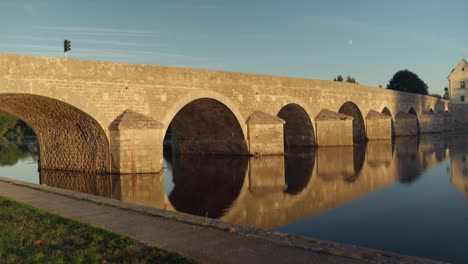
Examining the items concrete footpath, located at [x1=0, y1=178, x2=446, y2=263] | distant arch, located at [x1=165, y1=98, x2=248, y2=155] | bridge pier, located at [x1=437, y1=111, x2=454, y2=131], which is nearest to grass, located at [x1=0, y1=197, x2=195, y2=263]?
concrete footpath, located at [x1=0, y1=178, x2=446, y2=263]

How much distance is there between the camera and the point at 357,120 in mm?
38000

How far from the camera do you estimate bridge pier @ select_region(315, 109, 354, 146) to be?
97.5 ft

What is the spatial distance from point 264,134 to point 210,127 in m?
3.46

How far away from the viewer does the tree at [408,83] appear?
71.5 meters

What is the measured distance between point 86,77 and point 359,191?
10.9 meters

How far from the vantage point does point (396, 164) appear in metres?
19.8

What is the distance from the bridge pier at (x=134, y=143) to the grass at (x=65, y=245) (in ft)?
29.9

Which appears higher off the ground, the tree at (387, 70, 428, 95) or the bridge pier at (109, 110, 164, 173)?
the tree at (387, 70, 428, 95)

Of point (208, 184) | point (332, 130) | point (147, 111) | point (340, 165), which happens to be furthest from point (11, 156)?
point (340, 165)

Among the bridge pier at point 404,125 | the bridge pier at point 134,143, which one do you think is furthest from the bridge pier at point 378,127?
the bridge pier at point 134,143

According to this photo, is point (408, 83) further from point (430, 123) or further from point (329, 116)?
point (329, 116)

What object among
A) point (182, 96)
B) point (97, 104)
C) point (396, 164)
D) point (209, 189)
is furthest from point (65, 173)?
point (396, 164)

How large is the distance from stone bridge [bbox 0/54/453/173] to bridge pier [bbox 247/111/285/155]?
0.06 metres

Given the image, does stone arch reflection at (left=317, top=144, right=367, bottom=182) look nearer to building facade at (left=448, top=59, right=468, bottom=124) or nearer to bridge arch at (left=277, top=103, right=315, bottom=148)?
bridge arch at (left=277, top=103, right=315, bottom=148)
